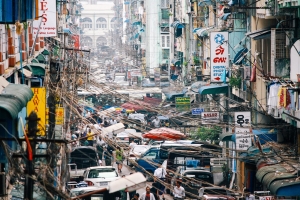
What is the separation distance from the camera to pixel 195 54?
1900 inches

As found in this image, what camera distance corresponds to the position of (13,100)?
15.5m

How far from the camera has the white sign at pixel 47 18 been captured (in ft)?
90.9

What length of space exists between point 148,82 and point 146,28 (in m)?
10.3

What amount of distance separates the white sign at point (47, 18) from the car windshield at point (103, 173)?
17.1ft

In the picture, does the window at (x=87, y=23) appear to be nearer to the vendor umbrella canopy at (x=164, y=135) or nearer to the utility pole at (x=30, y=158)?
the vendor umbrella canopy at (x=164, y=135)

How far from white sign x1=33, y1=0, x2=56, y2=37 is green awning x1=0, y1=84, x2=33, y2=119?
10340mm

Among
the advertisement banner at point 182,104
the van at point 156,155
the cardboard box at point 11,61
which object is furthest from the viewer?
the advertisement banner at point 182,104

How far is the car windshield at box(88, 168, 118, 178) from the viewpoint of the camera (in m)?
29.6

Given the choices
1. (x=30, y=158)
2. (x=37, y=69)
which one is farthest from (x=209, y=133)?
(x=30, y=158)

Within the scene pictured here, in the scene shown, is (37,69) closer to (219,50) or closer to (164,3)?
(219,50)

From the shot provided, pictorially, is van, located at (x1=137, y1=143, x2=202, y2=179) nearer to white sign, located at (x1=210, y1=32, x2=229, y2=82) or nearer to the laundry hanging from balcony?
white sign, located at (x1=210, y1=32, x2=229, y2=82)

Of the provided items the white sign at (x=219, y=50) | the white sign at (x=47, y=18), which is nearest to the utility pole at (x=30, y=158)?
the white sign at (x=47, y=18)

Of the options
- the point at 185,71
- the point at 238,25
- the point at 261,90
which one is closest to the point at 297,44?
the point at 261,90

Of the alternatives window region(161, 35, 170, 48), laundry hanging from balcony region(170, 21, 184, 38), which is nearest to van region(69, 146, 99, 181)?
laundry hanging from balcony region(170, 21, 184, 38)
